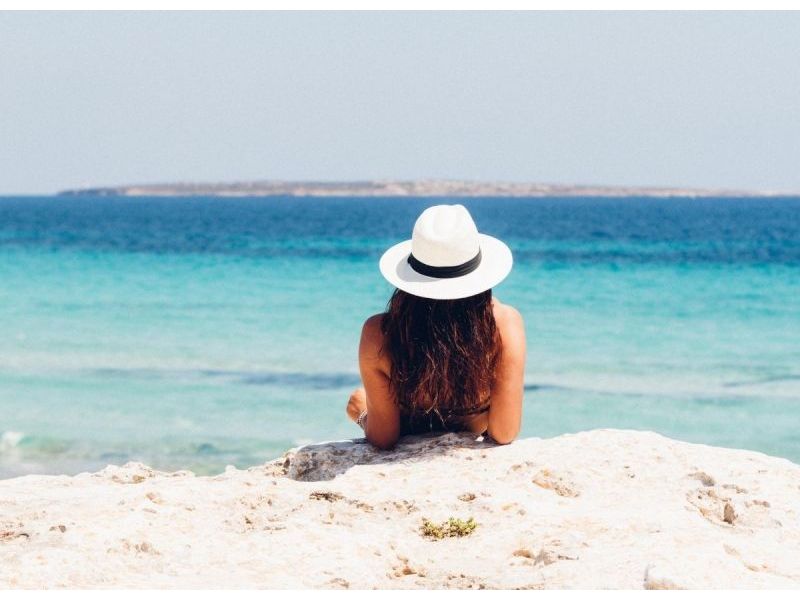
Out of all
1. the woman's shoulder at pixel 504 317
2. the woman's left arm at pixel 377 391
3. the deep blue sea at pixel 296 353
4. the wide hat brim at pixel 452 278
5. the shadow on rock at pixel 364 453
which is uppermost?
the wide hat brim at pixel 452 278

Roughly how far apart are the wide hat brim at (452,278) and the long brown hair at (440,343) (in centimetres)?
8

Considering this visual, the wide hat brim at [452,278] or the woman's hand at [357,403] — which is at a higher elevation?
the wide hat brim at [452,278]

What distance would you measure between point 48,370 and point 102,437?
2.95 metres

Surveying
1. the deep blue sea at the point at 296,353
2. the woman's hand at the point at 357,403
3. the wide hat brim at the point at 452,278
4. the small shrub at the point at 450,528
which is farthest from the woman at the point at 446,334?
the deep blue sea at the point at 296,353

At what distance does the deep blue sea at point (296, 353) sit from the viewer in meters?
8.67

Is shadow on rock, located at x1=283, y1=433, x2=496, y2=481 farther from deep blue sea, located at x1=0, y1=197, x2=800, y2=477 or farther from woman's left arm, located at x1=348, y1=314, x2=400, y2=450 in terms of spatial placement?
deep blue sea, located at x1=0, y1=197, x2=800, y2=477

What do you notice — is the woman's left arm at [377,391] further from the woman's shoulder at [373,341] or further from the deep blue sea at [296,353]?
the deep blue sea at [296,353]

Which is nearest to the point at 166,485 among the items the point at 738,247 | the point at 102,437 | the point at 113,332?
the point at 102,437

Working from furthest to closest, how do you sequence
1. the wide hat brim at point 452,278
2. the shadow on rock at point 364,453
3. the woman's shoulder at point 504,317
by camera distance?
the shadow on rock at point 364,453
the woman's shoulder at point 504,317
the wide hat brim at point 452,278

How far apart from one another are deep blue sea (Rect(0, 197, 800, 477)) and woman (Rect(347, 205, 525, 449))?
3.97m

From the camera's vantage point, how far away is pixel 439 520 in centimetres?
352

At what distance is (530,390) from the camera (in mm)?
10266

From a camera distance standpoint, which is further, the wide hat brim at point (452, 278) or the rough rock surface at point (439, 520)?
the wide hat brim at point (452, 278)

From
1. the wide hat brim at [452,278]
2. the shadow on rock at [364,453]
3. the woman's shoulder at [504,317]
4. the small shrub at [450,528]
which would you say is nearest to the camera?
the small shrub at [450,528]
